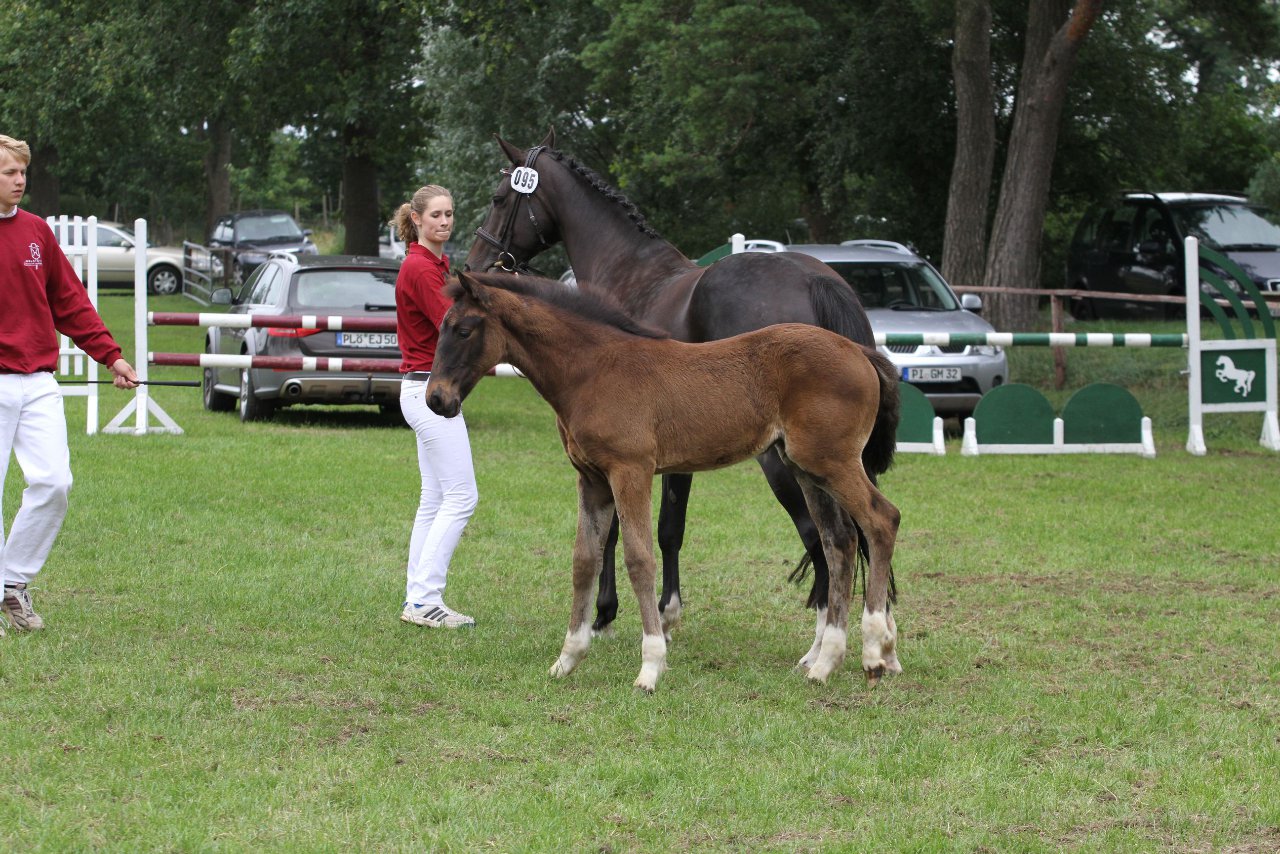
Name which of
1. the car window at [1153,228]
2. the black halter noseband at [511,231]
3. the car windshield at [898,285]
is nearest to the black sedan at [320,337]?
the car windshield at [898,285]

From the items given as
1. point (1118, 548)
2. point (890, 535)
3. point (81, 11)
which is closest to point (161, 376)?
point (81, 11)

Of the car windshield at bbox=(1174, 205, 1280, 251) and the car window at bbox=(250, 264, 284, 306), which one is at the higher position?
the car windshield at bbox=(1174, 205, 1280, 251)

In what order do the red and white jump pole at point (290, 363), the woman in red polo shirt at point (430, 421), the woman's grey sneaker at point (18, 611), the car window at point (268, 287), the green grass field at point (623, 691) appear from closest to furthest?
the green grass field at point (623, 691) < the woman's grey sneaker at point (18, 611) < the woman in red polo shirt at point (430, 421) < the red and white jump pole at point (290, 363) < the car window at point (268, 287)

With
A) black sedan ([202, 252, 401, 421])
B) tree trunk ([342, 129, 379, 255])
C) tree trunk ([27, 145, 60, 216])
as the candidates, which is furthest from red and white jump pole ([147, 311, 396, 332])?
tree trunk ([27, 145, 60, 216])

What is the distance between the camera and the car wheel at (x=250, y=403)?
49.2 ft

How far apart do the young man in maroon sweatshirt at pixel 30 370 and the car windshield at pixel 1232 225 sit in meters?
18.4

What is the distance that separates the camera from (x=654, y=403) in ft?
20.1

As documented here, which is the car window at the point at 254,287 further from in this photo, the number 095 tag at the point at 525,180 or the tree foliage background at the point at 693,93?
the number 095 tag at the point at 525,180

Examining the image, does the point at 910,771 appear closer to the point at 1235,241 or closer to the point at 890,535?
the point at 890,535

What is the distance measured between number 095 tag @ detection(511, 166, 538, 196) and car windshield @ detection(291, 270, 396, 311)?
6754 mm

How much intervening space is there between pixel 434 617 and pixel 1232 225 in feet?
60.5

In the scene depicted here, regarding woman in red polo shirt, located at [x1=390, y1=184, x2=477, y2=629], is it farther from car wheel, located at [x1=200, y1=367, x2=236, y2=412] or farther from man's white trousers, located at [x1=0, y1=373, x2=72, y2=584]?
car wheel, located at [x1=200, y1=367, x2=236, y2=412]

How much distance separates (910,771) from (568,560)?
4123 mm

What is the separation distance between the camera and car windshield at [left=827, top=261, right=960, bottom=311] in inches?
611
